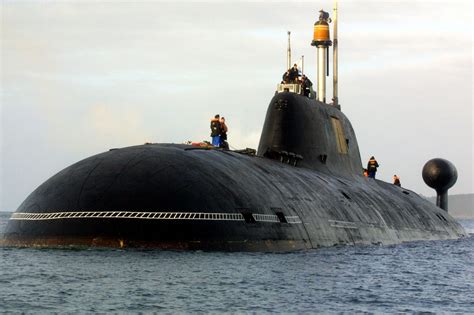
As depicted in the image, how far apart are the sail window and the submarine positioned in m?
1.13

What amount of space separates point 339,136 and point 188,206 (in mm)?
17669

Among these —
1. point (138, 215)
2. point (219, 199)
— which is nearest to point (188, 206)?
point (219, 199)

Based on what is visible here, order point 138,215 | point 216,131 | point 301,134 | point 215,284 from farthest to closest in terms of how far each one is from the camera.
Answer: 1. point 301,134
2. point 216,131
3. point 138,215
4. point 215,284

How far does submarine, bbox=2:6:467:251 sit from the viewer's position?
2639 cm

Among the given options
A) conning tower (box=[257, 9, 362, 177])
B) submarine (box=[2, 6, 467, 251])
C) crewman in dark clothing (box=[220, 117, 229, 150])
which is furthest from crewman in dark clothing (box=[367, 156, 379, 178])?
crewman in dark clothing (box=[220, 117, 229, 150])

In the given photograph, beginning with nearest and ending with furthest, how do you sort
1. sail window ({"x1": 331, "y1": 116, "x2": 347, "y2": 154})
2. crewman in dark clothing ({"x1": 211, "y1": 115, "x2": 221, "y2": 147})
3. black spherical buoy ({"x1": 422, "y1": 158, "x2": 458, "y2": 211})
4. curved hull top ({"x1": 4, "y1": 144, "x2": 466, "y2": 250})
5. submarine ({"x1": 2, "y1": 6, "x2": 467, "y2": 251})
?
curved hull top ({"x1": 4, "y1": 144, "x2": 466, "y2": 250}) → submarine ({"x1": 2, "y1": 6, "x2": 467, "y2": 251}) → crewman in dark clothing ({"x1": 211, "y1": 115, "x2": 221, "y2": 147}) → sail window ({"x1": 331, "y1": 116, "x2": 347, "y2": 154}) → black spherical buoy ({"x1": 422, "y1": 158, "x2": 458, "y2": 211})

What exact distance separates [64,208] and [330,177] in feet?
52.3

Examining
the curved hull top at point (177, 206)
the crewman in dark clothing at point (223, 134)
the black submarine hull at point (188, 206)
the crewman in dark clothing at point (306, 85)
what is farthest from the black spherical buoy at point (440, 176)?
the crewman in dark clothing at point (223, 134)

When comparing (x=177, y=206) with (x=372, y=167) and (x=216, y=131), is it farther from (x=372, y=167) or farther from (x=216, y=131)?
(x=372, y=167)

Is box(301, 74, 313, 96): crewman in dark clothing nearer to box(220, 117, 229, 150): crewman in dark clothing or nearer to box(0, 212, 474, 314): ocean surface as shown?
box(220, 117, 229, 150): crewman in dark clothing

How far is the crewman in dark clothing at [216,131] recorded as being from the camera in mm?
36812

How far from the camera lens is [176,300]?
1912cm

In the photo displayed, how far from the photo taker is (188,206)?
26.9 m

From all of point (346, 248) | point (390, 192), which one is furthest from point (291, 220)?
point (390, 192)
